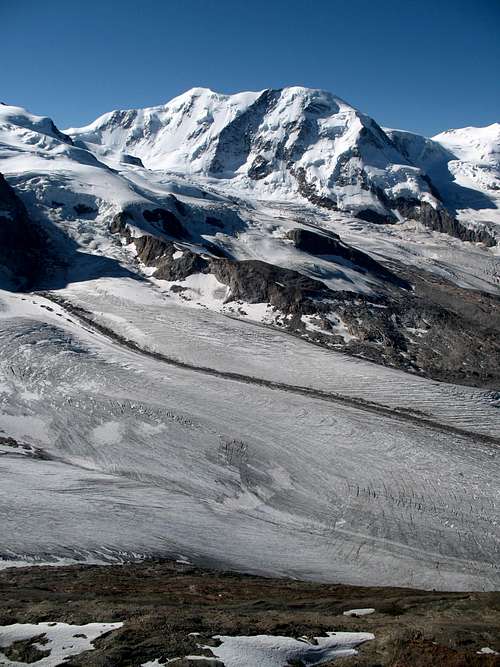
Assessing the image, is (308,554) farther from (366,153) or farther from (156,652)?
(366,153)

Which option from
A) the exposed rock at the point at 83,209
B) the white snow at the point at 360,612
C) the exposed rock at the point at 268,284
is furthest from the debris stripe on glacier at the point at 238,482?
the exposed rock at the point at 83,209

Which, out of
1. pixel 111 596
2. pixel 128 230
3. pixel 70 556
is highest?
pixel 128 230

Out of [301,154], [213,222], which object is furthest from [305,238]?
[301,154]

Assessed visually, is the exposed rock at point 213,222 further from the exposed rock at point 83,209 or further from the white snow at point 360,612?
the white snow at point 360,612

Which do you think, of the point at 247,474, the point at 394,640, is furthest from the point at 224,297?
the point at 394,640

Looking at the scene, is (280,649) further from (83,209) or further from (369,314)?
(83,209)

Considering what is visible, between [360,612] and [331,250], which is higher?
[331,250]
